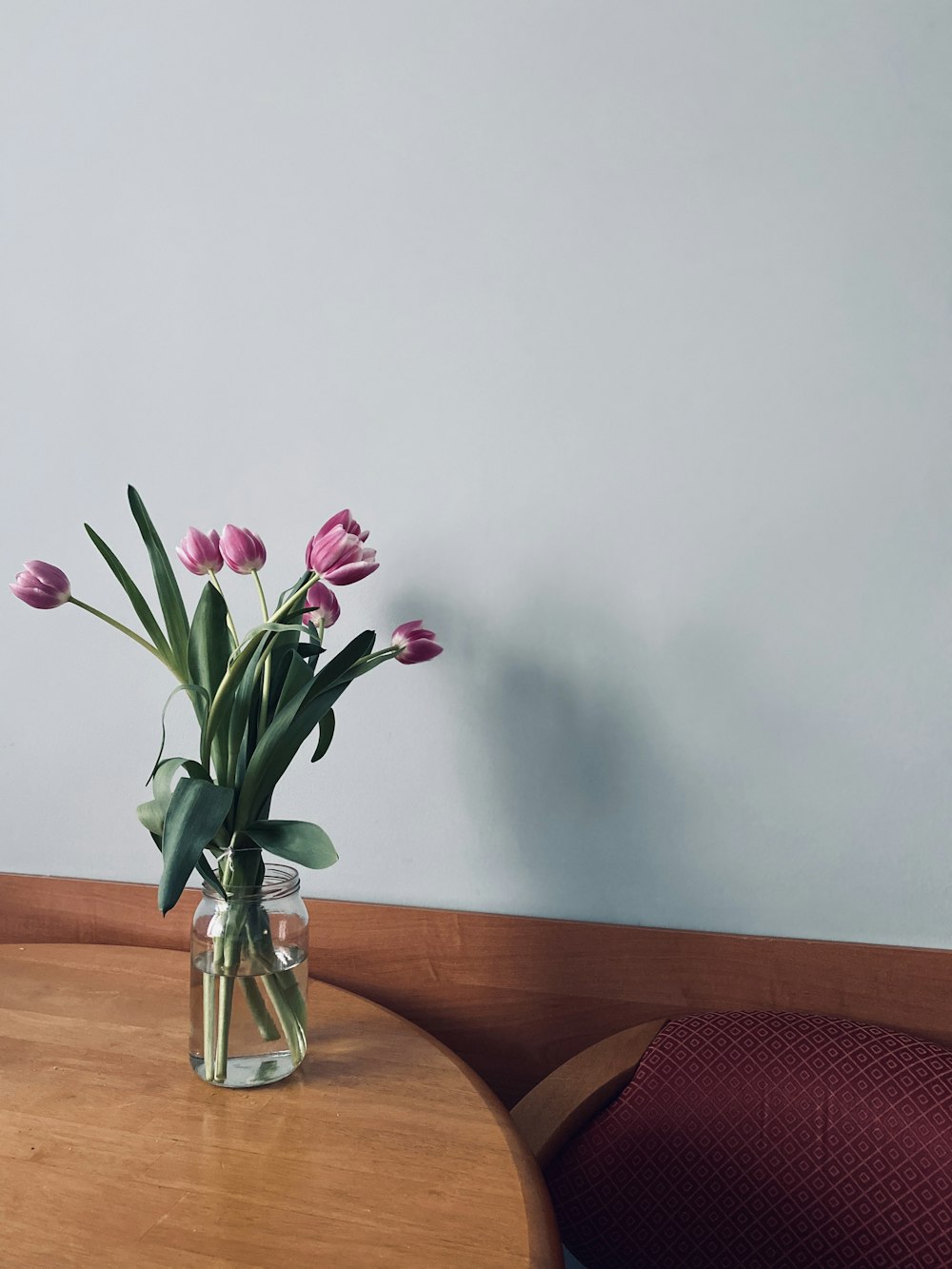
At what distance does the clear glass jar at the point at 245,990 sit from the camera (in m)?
0.83

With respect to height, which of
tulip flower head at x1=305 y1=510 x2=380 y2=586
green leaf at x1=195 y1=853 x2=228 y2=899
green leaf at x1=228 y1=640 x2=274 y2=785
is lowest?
green leaf at x1=195 y1=853 x2=228 y2=899

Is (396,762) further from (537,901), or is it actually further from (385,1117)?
(385,1117)

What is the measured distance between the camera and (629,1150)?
0.87m

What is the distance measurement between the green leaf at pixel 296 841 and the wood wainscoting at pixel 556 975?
33cm

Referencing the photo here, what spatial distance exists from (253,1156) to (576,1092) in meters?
0.32

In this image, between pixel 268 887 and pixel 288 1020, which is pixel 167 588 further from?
pixel 288 1020

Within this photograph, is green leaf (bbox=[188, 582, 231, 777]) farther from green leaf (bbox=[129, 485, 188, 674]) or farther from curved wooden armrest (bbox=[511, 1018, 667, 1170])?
curved wooden armrest (bbox=[511, 1018, 667, 1170])

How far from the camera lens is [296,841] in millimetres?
823

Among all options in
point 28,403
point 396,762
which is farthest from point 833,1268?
point 28,403

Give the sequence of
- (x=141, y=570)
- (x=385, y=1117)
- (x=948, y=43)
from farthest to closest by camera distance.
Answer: (x=141, y=570)
(x=948, y=43)
(x=385, y=1117)

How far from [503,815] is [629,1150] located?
369 mm

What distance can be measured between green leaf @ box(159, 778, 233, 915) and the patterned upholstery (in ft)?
1.53

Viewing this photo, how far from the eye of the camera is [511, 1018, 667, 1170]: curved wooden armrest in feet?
2.84

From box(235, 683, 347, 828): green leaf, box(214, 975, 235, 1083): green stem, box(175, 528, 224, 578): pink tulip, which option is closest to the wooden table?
box(214, 975, 235, 1083): green stem
